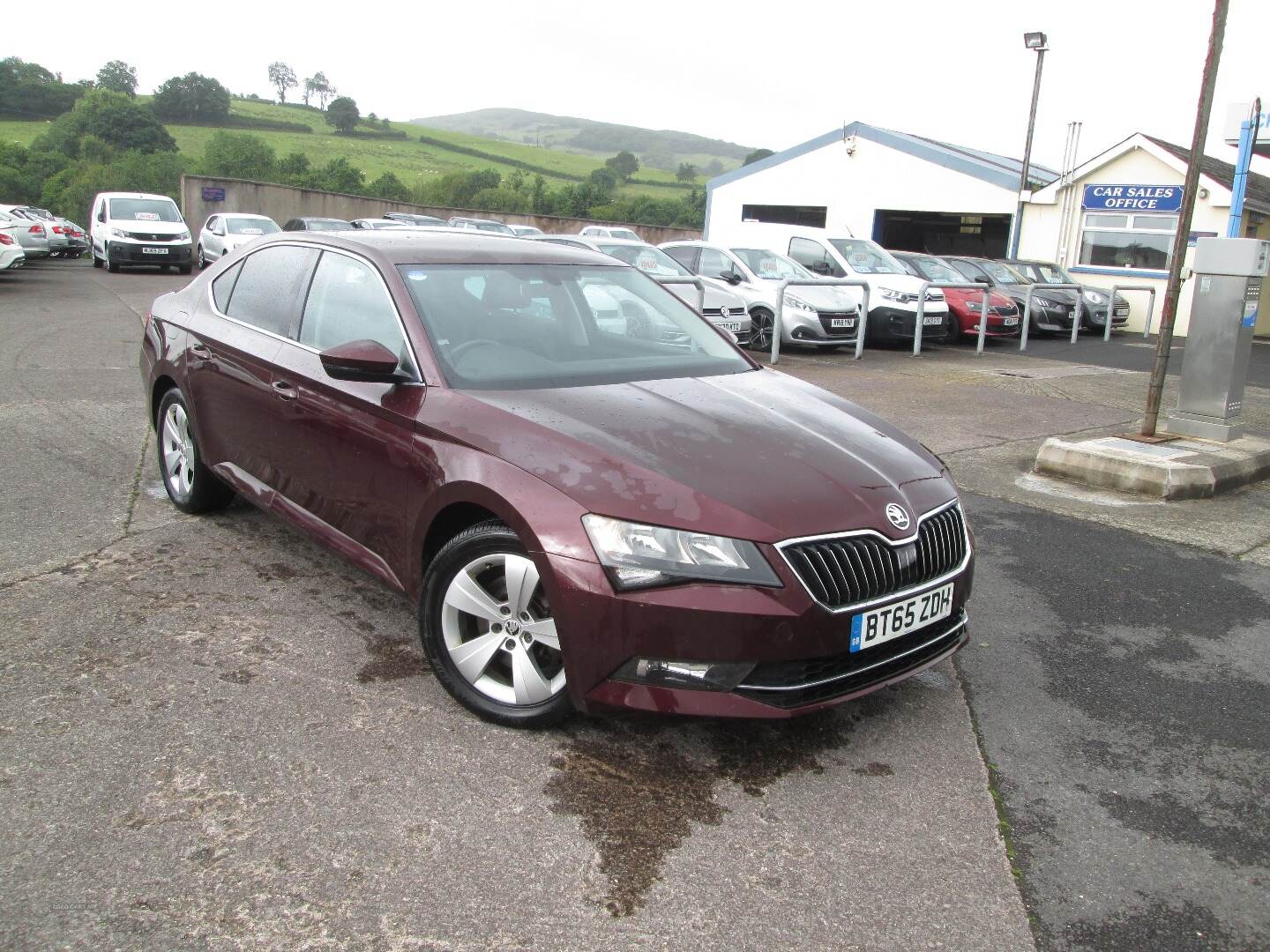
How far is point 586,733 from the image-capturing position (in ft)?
11.2

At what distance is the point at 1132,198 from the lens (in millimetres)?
23469

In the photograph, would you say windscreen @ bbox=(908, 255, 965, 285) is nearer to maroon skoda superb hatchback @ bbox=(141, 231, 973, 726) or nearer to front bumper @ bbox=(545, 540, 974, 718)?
maroon skoda superb hatchback @ bbox=(141, 231, 973, 726)

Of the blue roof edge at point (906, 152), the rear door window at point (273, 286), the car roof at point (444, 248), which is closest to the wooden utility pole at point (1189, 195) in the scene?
the car roof at point (444, 248)

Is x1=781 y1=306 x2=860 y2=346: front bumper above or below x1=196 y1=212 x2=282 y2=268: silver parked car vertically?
below

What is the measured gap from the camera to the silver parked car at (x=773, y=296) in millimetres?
14430

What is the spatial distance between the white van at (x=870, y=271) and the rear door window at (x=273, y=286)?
38.0ft

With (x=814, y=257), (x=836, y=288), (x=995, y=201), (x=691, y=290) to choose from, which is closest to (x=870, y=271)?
(x=814, y=257)

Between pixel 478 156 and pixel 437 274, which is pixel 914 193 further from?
pixel 478 156

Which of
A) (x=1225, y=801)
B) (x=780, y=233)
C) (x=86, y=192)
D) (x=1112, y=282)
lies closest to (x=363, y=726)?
(x=1225, y=801)

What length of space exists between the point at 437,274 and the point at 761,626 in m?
2.05

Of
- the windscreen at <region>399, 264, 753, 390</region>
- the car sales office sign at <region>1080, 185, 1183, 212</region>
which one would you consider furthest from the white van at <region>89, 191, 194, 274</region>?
the windscreen at <region>399, 264, 753, 390</region>

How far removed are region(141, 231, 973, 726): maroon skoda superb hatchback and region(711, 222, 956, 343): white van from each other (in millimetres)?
11810

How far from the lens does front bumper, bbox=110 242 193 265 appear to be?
83.8 feet

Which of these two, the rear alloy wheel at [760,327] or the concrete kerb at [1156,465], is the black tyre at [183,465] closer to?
the concrete kerb at [1156,465]
